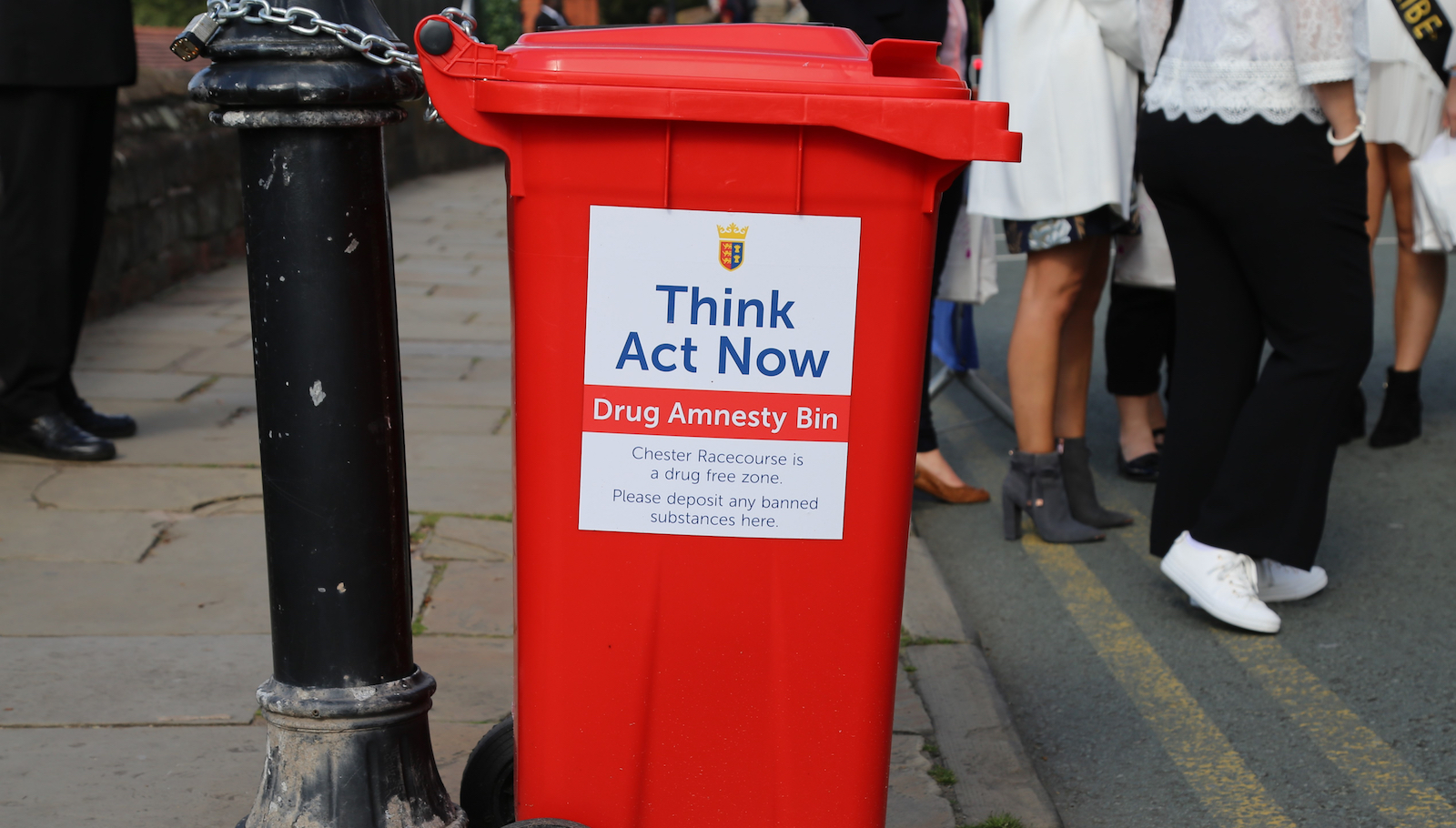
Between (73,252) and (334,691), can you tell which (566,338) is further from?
(73,252)

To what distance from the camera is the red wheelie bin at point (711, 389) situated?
179 centimetres

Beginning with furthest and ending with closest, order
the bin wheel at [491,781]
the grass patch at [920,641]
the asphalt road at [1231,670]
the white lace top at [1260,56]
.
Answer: the grass patch at [920,641]
the white lace top at [1260,56]
the asphalt road at [1231,670]
the bin wheel at [491,781]

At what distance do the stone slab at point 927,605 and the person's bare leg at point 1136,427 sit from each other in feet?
3.82

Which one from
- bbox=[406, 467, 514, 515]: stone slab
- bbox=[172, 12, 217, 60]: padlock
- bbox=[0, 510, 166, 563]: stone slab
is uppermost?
bbox=[172, 12, 217, 60]: padlock

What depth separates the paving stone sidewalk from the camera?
8.24 feet

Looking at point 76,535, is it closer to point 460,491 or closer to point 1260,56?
point 460,491

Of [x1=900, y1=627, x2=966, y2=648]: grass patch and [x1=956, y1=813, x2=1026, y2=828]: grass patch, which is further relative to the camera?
[x1=900, y1=627, x2=966, y2=648]: grass patch

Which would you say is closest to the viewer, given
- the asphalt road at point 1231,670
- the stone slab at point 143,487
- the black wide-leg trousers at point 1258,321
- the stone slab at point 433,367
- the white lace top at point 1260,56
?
the asphalt road at point 1231,670

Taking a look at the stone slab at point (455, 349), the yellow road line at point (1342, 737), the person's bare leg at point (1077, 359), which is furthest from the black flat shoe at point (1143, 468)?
the stone slab at point (455, 349)

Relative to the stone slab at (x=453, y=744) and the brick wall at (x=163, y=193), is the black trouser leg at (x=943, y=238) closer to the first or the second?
the stone slab at (x=453, y=744)

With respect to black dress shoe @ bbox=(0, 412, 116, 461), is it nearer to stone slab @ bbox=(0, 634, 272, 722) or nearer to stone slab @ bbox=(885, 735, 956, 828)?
stone slab @ bbox=(0, 634, 272, 722)

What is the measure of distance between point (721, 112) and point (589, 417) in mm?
426

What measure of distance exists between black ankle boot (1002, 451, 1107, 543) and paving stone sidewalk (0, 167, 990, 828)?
1117mm

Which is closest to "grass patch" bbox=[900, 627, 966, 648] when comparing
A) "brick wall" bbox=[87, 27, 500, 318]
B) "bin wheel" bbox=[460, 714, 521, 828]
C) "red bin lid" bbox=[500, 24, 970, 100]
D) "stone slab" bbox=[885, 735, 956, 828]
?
"stone slab" bbox=[885, 735, 956, 828]
